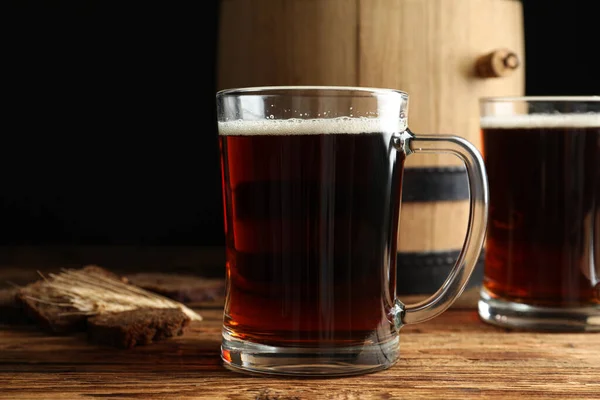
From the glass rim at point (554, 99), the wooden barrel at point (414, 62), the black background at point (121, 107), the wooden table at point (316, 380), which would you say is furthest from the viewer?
the black background at point (121, 107)

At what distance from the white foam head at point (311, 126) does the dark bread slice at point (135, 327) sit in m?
0.32

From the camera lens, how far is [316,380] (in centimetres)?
102

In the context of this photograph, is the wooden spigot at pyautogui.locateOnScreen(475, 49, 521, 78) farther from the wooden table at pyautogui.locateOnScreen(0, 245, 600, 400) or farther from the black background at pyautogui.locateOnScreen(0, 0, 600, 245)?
the black background at pyautogui.locateOnScreen(0, 0, 600, 245)

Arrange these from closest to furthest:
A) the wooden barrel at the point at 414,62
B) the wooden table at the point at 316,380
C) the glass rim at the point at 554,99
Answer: the wooden table at the point at 316,380, the glass rim at the point at 554,99, the wooden barrel at the point at 414,62

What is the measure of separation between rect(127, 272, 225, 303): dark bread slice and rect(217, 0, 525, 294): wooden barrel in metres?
0.33

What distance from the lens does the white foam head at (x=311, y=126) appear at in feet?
3.29

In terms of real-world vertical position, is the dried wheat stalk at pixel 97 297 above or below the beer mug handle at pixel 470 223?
below

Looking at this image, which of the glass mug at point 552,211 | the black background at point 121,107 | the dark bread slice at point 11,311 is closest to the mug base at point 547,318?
the glass mug at point 552,211

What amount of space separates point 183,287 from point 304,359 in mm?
534

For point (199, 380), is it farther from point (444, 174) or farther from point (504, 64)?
point (504, 64)

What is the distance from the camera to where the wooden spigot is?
151 cm

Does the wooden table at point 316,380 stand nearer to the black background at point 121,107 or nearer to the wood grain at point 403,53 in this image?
the wood grain at point 403,53

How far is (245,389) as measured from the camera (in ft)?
3.23

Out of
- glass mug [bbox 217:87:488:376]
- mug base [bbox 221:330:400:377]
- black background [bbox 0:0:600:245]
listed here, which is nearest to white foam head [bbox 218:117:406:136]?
glass mug [bbox 217:87:488:376]
